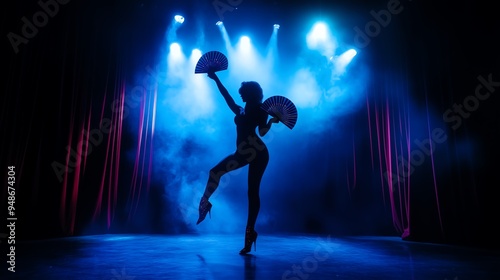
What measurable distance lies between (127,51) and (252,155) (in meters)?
4.48

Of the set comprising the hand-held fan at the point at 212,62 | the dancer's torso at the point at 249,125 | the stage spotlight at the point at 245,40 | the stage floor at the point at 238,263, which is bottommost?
the stage floor at the point at 238,263

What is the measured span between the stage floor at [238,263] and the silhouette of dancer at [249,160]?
432mm

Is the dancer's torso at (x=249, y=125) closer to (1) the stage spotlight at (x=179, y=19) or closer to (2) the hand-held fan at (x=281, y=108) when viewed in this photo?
(2) the hand-held fan at (x=281, y=108)

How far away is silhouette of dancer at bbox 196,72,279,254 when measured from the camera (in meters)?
3.15

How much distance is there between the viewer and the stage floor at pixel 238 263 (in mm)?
2312

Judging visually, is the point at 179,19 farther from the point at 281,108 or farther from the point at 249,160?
the point at 249,160

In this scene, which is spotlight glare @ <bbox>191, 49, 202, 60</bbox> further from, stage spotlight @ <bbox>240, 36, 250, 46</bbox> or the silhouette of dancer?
the silhouette of dancer

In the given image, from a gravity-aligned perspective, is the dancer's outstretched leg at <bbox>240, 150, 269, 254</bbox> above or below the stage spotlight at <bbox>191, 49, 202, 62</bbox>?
below

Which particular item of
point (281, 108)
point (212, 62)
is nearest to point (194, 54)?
point (212, 62)

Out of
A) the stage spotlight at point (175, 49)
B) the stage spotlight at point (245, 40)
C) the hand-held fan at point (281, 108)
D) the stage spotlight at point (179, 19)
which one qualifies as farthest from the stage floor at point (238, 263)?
the stage spotlight at point (245, 40)

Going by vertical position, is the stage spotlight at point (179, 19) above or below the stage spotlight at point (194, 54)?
above

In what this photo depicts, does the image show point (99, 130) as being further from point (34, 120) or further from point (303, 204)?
point (303, 204)

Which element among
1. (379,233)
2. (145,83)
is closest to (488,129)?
(379,233)

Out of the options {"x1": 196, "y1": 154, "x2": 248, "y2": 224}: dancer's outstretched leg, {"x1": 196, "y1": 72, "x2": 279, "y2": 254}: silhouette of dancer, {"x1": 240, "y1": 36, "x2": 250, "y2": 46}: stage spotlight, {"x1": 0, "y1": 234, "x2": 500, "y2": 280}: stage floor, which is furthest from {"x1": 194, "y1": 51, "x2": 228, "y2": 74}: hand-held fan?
{"x1": 240, "y1": 36, "x2": 250, "y2": 46}: stage spotlight
